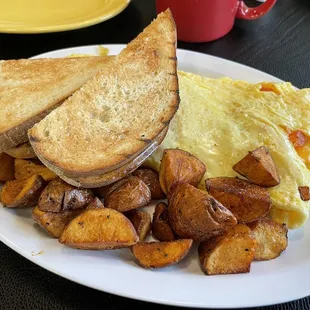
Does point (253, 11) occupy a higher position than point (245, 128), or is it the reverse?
point (245, 128)

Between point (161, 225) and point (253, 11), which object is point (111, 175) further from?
point (253, 11)

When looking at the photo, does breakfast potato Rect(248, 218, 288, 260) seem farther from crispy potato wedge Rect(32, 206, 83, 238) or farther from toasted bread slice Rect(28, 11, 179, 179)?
crispy potato wedge Rect(32, 206, 83, 238)

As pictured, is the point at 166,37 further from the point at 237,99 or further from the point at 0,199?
the point at 0,199

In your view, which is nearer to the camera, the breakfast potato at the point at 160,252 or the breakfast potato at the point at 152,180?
the breakfast potato at the point at 160,252

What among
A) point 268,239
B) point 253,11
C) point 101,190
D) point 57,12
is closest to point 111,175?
point 101,190

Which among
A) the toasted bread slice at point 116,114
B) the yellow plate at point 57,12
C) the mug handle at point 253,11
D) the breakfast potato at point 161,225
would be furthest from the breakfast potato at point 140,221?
the mug handle at point 253,11

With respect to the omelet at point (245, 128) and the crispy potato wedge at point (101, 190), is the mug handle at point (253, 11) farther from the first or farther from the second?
the crispy potato wedge at point (101, 190)
